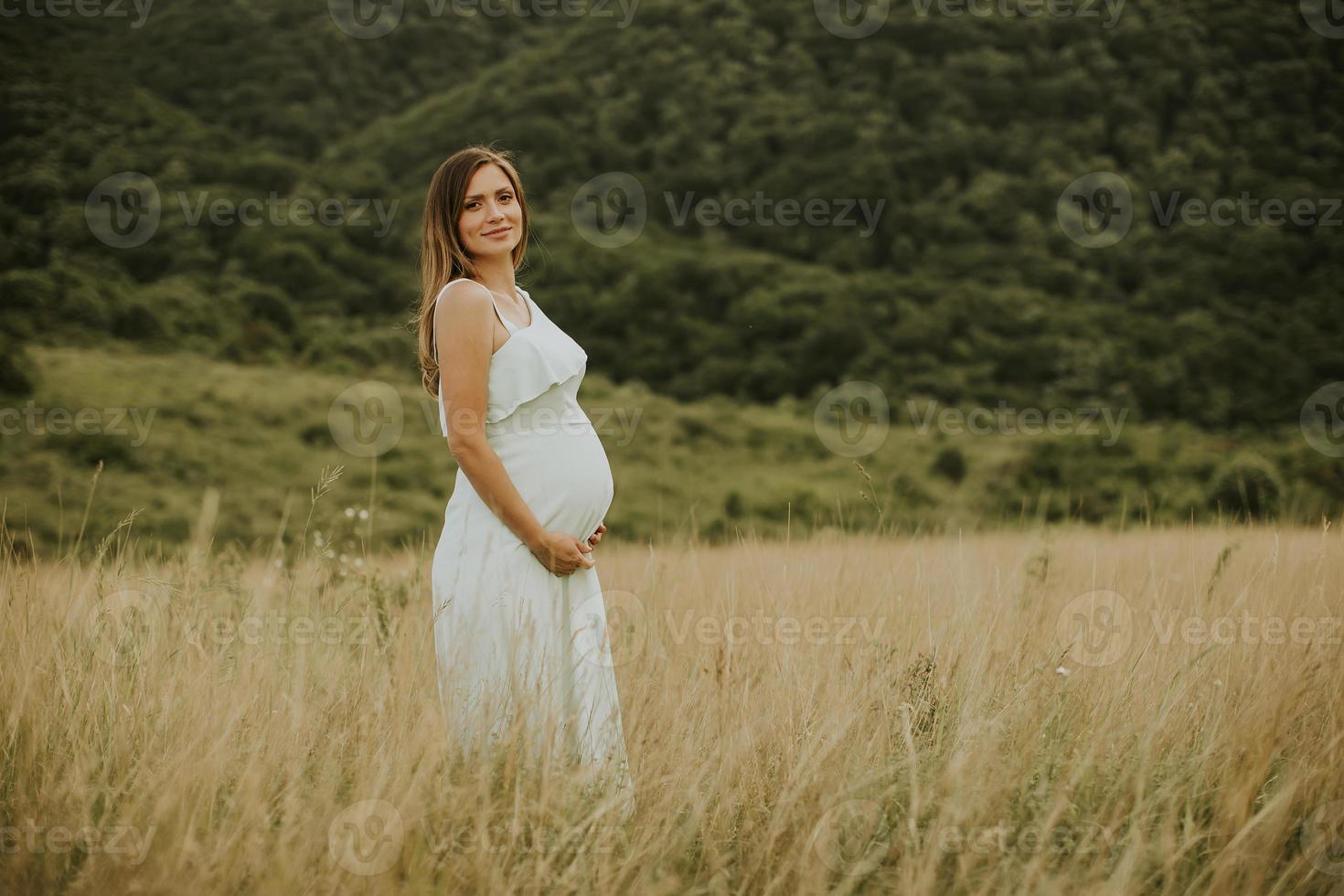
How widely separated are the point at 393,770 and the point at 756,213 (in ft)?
145

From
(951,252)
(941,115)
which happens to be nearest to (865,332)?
(951,252)

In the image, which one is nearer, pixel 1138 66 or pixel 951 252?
pixel 951 252

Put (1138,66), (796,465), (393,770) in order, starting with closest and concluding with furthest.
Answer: (393,770)
(796,465)
(1138,66)

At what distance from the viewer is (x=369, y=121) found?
51.2 metres

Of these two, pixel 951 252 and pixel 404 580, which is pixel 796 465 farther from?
pixel 404 580
